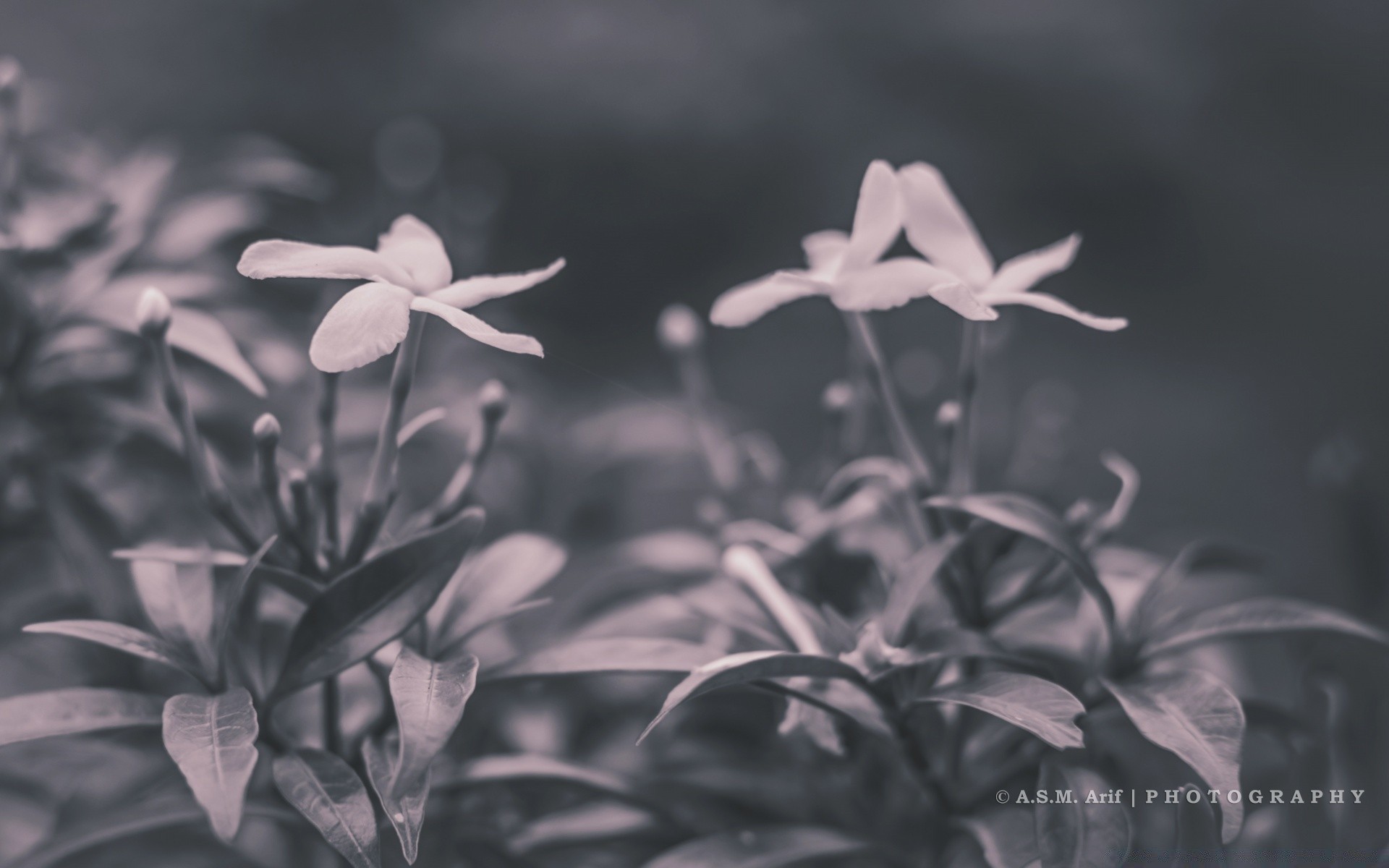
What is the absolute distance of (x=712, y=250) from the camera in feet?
6.55

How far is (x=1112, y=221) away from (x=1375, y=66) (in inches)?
19.7

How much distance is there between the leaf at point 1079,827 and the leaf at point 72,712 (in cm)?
41

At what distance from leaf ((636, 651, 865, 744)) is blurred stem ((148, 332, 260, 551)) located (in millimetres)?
243

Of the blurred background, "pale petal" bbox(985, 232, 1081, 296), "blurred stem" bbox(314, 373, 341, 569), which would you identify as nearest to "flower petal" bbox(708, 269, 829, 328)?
"pale petal" bbox(985, 232, 1081, 296)

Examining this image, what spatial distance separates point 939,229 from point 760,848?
1.16 feet

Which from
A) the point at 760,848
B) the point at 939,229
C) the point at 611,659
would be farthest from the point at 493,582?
the point at 939,229

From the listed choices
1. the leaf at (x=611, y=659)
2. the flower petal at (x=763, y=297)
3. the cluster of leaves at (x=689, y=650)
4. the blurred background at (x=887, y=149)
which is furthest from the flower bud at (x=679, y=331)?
the blurred background at (x=887, y=149)

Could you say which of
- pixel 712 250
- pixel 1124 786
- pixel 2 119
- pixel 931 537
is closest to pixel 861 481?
pixel 931 537

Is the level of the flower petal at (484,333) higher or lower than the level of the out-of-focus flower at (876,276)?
lower

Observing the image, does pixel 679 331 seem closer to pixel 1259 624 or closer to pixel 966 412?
pixel 966 412

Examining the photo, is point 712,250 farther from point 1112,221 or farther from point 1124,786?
point 1124,786

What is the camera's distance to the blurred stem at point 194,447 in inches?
20.0

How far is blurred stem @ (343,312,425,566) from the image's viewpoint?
1.66 ft

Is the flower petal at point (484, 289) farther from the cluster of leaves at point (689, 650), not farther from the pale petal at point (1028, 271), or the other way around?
the pale petal at point (1028, 271)
